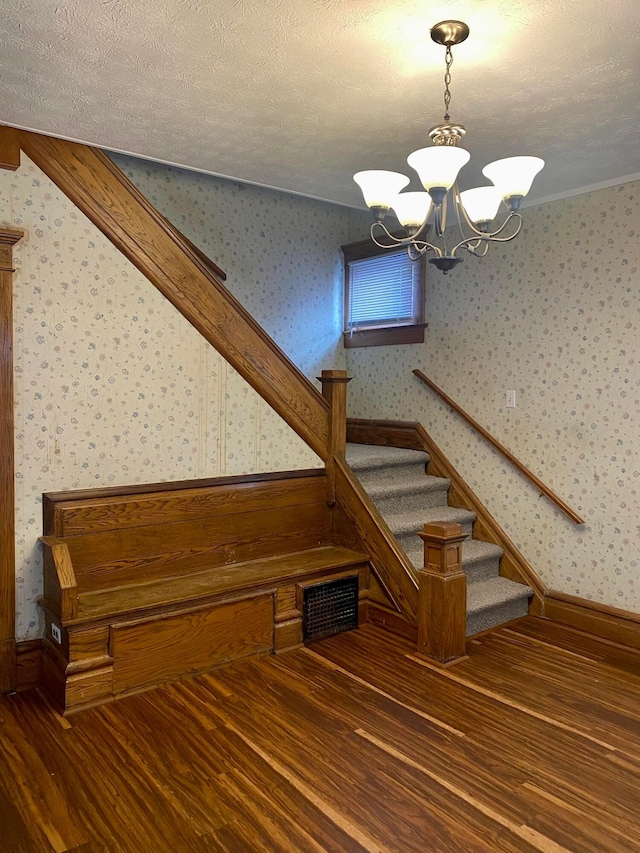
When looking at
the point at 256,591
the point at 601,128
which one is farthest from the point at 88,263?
the point at 601,128

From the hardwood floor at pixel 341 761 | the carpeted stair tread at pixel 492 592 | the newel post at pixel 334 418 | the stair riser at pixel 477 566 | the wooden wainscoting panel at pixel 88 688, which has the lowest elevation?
the hardwood floor at pixel 341 761

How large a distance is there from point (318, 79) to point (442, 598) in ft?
7.96

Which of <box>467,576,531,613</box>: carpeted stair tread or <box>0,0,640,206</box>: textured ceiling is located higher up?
<box>0,0,640,206</box>: textured ceiling

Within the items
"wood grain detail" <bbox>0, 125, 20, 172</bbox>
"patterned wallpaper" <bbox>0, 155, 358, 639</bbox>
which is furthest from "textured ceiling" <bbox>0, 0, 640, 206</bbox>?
"patterned wallpaper" <bbox>0, 155, 358, 639</bbox>

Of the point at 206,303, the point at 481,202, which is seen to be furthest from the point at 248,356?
the point at 481,202

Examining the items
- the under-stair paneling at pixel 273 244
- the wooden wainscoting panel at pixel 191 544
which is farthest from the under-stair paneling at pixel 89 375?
the under-stair paneling at pixel 273 244

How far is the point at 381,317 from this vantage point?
5078 millimetres

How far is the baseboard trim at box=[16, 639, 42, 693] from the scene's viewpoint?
298cm

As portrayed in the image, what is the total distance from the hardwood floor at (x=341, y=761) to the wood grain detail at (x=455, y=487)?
770 millimetres

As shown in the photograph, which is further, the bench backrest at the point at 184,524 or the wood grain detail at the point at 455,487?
the wood grain detail at the point at 455,487

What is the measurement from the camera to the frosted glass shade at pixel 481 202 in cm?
220

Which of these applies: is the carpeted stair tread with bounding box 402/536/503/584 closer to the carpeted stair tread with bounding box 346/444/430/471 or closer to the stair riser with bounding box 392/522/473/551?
the stair riser with bounding box 392/522/473/551

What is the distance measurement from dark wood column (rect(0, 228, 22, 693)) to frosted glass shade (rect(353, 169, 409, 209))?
1.61 meters

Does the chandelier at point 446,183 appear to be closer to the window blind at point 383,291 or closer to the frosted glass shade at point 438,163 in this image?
the frosted glass shade at point 438,163
